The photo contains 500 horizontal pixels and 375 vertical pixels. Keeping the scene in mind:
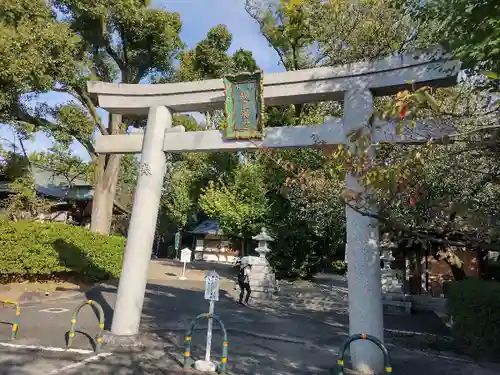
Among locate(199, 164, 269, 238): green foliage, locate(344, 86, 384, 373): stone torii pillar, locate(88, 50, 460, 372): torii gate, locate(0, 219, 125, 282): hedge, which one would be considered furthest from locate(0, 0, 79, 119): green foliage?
locate(344, 86, 384, 373): stone torii pillar

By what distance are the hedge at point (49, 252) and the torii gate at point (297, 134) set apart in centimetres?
647

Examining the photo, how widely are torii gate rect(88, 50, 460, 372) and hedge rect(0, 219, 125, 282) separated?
6.47m

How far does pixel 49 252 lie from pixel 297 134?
34.4ft

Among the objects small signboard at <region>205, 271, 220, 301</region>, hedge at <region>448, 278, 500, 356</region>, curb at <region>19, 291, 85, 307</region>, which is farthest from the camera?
curb at <region>19, 291, 85, 307</region>

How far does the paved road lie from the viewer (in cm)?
650

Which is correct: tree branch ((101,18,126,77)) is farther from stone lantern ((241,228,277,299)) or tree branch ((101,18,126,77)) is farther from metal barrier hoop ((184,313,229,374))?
metal barrier hoop ((184,313,229,374))

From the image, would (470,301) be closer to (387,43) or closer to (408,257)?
(408,257)

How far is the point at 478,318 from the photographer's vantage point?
320 inches

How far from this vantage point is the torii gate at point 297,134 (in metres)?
6.21

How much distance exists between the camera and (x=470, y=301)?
8328mm

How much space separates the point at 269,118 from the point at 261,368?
16.3m

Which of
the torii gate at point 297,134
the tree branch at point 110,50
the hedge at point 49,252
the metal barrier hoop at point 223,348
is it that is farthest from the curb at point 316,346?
the tree branch at point 110,50

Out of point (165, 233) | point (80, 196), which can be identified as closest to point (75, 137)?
point (80, 196)

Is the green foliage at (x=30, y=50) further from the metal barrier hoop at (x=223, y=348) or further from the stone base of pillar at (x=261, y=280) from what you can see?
the metal barrier hoop at (x=223, y=348)
